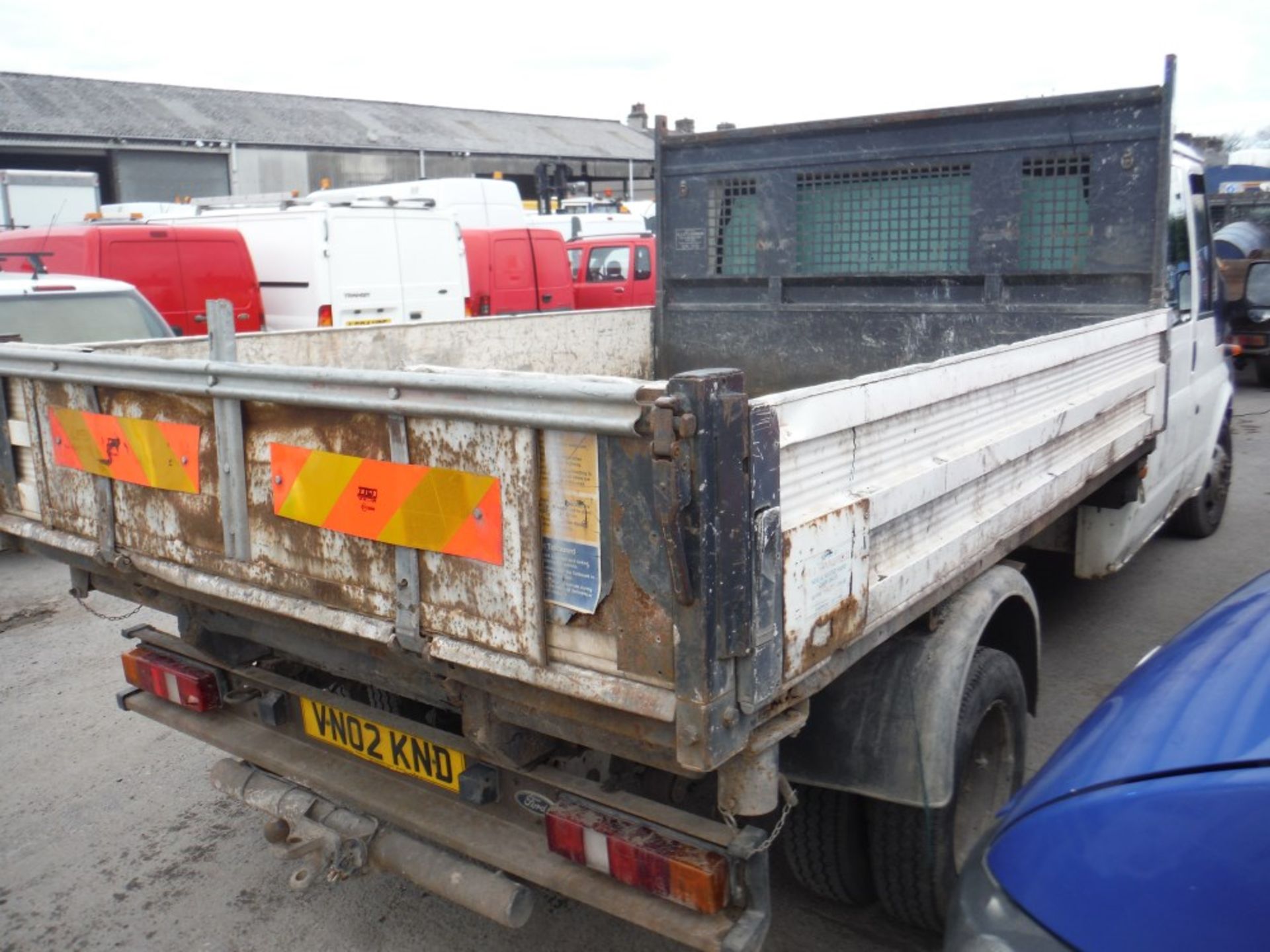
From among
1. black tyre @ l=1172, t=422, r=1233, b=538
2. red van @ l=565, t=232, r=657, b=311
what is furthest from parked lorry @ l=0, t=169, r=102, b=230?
black tyre @ l=1172, t=422, r=1233, b=538

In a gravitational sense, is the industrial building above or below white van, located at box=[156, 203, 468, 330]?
above

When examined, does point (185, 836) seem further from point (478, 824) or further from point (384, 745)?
point (478, 824)

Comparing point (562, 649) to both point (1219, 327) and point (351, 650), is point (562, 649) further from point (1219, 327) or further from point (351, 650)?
point (1219, 327)

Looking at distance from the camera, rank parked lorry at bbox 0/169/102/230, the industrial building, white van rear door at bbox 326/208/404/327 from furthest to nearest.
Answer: the industrial building
parked lorry at bbox 0/169/102/230
white van rear door at bbox 326/208/404/327

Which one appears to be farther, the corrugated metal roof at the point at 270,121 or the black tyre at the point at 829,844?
the corrugated metal roof at the point at 270,121

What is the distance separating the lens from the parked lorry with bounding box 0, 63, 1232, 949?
2.11 m

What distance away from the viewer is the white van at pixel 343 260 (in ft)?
34.6

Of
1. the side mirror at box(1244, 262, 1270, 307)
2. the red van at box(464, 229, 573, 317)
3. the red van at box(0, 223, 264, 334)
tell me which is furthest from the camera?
the red van at box(464, 229, 573, 317)

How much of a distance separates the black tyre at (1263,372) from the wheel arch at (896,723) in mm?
13622

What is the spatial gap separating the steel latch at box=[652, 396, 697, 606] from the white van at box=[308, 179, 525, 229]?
15.3 metres

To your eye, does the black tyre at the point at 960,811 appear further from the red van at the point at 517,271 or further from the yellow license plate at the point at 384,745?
the red van at the point at 517,271

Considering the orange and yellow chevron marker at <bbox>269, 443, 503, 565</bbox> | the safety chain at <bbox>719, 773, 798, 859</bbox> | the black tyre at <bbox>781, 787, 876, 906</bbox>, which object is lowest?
the black tyre at <bbox>781, 787, 876, 906</bbox>

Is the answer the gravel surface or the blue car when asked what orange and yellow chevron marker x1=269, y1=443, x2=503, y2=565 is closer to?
the blue car

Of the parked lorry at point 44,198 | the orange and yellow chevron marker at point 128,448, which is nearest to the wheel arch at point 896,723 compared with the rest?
the orange and yellow chevron marker at point 128,448
